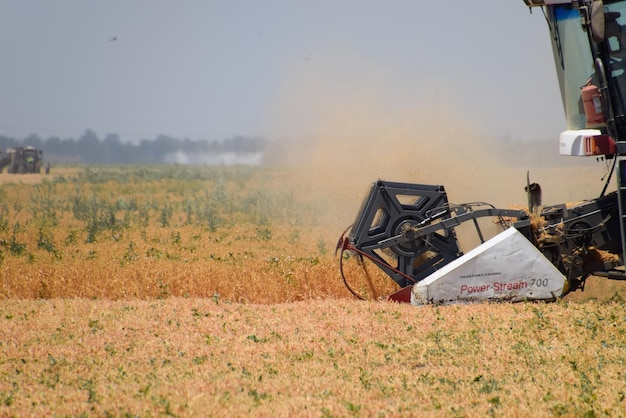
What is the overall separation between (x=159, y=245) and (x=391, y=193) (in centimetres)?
626

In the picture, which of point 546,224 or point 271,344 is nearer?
point 271,344

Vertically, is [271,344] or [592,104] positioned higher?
[592,104]

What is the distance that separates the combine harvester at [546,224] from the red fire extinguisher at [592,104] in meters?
0.01

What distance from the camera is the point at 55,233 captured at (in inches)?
626

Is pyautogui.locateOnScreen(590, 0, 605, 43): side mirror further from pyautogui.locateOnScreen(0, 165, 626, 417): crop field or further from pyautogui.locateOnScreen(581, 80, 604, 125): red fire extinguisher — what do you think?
pyautogui.locateOnScreen(0, 165, 626, 417): crop field

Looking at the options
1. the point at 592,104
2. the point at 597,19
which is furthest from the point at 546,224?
the point at 597,19

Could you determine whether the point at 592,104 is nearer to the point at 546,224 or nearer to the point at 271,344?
the point at 546,224

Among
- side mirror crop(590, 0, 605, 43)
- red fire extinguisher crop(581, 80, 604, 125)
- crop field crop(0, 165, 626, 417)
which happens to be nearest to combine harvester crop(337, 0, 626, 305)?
red fire extinguisher crop(581, 80, 604, 125)

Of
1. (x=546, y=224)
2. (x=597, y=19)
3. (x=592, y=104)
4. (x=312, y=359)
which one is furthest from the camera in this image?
(x=546, y=224)

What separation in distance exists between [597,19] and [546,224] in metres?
2.38

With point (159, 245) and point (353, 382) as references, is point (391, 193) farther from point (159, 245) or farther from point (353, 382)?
point (159, 245)

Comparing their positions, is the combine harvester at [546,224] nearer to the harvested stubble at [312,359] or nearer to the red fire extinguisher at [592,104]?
the red fire extinguisher at [592,104]

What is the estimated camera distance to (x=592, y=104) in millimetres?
8977

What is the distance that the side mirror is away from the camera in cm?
815
